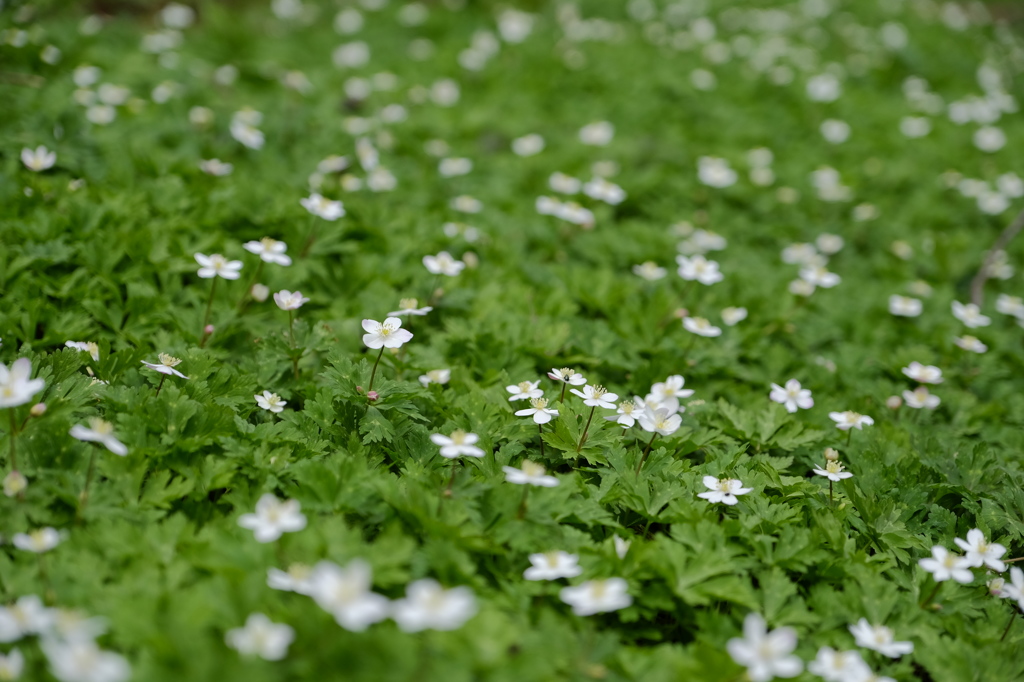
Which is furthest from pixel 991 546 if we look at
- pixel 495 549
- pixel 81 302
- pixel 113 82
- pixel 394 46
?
pixel 394 46

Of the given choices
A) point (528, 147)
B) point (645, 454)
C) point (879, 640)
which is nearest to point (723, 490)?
point (645, 454)

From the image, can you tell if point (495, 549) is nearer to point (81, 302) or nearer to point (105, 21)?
point (81, 302)

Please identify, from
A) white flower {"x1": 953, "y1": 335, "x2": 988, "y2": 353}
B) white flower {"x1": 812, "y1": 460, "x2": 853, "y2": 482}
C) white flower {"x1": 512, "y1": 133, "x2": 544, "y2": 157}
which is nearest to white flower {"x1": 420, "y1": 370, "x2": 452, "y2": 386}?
white flower {"x1": 812, "y1": 460, "x2": 853, "y2": 482}

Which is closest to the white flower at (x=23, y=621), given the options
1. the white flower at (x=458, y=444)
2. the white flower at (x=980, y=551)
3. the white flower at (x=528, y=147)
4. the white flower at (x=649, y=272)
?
the white flower at (x=458, y=444)

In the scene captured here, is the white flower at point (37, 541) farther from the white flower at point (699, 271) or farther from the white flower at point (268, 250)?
the white flower at point (699, 271)

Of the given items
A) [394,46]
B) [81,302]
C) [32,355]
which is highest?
[32,355]

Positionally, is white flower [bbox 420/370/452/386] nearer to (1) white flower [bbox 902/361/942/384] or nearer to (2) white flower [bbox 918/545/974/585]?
(2) white flower [bbox 918/545/974/585]
